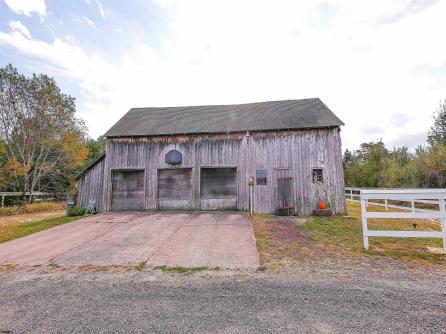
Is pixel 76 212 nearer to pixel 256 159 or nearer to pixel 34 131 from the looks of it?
pixel 256 159

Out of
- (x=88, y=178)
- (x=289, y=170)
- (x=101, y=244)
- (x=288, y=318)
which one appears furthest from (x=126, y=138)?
(x=288, y=318)

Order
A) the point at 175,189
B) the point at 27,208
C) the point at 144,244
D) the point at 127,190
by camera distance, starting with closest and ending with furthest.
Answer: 1. the point at 144,244
2. the point at 175,189
3. the point at 127,190
4. the point at 27,208

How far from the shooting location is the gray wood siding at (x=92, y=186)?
12711 mm

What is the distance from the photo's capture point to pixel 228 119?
13.4 m

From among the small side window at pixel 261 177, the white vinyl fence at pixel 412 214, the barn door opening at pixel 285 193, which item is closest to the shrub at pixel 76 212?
the small side window at pixel 261 177

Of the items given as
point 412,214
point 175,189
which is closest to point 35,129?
point 175,189

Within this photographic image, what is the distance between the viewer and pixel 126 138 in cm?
1295

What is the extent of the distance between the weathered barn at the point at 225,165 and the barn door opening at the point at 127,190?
6 centimetres

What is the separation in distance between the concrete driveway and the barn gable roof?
5362mm

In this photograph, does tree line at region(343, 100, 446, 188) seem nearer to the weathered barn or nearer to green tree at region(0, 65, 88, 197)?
the weathered barn

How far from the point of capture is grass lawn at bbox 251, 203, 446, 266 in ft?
17.4

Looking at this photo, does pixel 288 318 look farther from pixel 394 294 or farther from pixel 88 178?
pixel 88 178

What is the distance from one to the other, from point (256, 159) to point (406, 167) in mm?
14568

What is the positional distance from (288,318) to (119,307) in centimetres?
248
